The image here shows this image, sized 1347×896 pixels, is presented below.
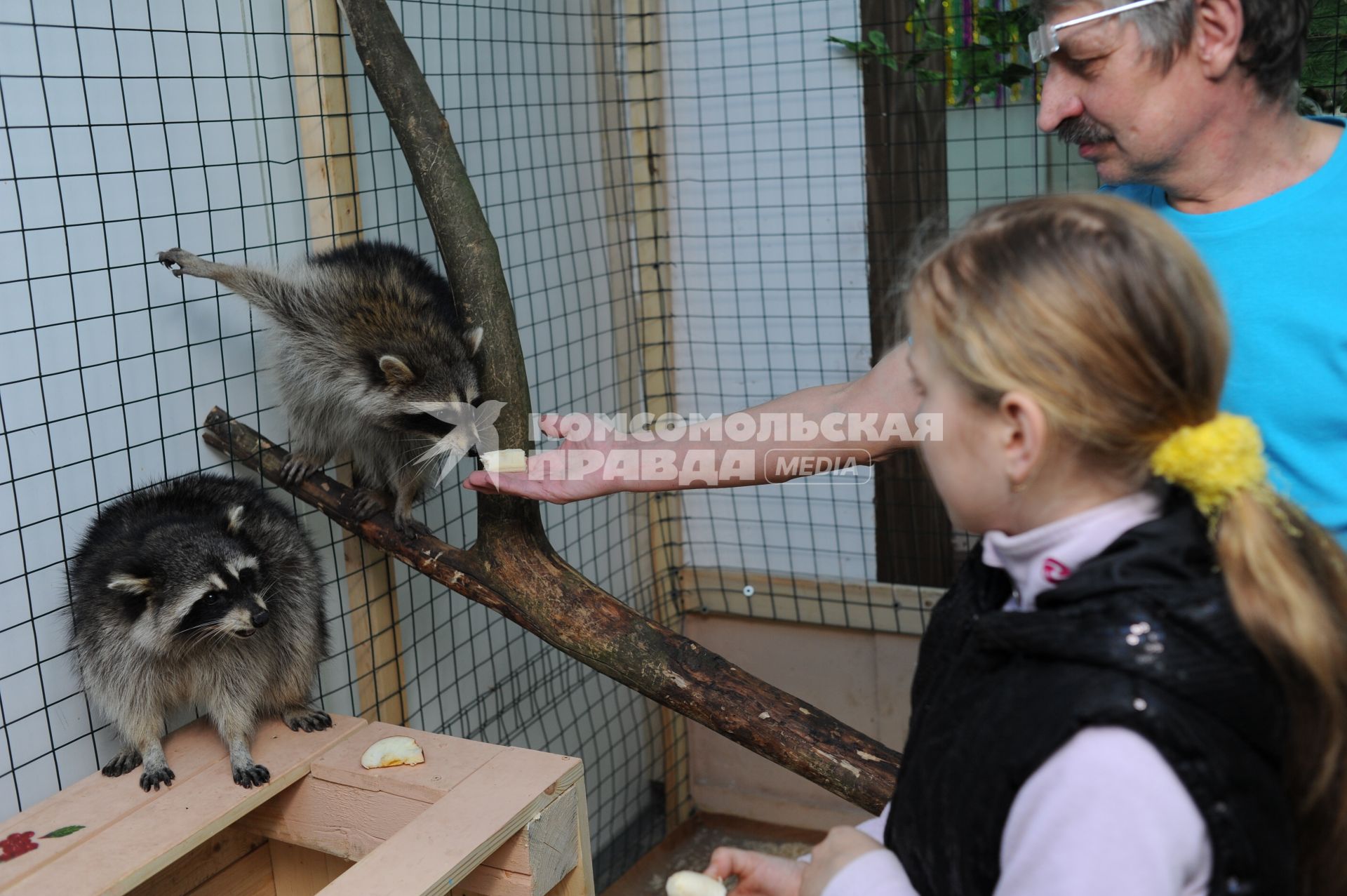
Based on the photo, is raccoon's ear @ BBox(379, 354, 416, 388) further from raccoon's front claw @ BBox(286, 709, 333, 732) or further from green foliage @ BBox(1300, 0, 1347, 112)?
green foliage @ BBox(1300, 0, 1347, 112)

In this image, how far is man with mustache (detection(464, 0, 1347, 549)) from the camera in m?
1.26

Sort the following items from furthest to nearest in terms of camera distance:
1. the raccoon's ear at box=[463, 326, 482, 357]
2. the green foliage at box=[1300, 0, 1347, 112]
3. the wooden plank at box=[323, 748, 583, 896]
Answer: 1. the green foliage at box=[1300, 0, 1347, 112]
2. the raccoon's ear at box=[463, 326, 482, 357]
3. the wooden plank at box=[323, 748, 583, 896]

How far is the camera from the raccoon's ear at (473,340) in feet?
6.68

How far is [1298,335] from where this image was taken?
4.15 feet

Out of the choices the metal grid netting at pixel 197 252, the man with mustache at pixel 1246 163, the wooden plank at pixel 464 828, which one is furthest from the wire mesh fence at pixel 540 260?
the man with mustache at pixel 1246 163

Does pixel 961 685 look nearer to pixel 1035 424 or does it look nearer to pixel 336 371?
pixel 1035 424

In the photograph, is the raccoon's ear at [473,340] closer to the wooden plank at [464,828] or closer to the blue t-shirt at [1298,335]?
the wooden plank at [464,828]

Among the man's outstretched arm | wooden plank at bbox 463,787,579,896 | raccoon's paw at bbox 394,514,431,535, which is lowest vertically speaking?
wooden plank at bbox 463,787,579,896

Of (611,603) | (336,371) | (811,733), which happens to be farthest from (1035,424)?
(336,371)

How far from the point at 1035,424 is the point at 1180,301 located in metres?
0.14

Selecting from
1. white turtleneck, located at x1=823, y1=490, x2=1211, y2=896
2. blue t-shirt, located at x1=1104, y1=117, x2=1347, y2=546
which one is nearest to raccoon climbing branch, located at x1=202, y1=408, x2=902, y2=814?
blue t-shirt, located at x1=1104, y1=117, x2=1347, y2=546

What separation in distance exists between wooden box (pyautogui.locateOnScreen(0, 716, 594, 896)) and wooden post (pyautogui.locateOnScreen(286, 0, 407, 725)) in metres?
0.46

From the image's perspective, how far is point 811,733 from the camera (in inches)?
68.1

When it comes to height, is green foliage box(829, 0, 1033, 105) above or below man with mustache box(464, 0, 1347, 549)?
above
